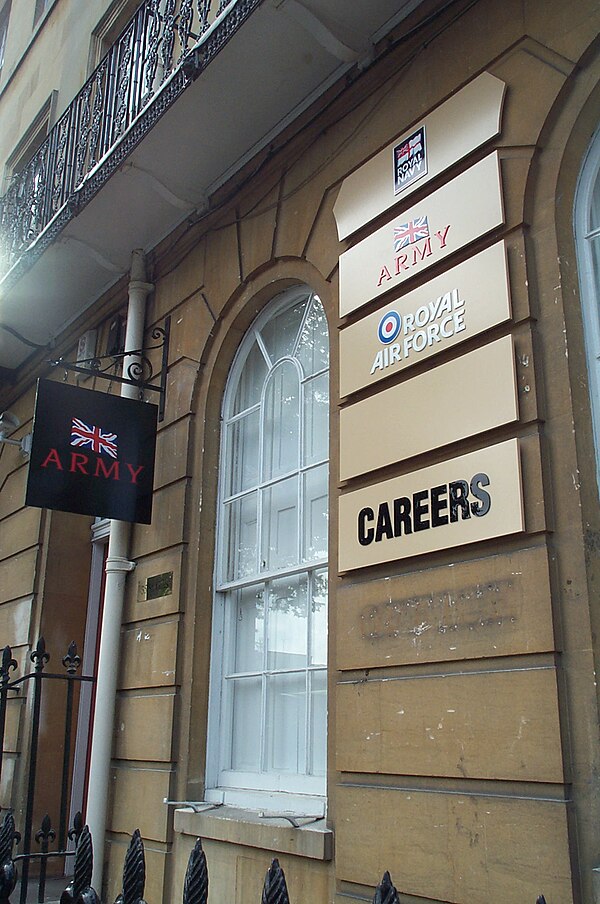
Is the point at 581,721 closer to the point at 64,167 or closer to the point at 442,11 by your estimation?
the point at 442,11

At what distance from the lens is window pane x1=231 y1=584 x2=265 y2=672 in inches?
219

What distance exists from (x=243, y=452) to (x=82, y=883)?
3.91 m

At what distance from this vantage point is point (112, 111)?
7.28m

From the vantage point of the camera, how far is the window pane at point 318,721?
4805 millimetres

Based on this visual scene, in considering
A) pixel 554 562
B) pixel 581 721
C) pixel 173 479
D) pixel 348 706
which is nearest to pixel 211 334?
pixel 173 479

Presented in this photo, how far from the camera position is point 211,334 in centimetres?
635

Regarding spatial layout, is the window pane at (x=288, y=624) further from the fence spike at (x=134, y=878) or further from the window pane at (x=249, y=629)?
the fence spike at (x=134, y=878)

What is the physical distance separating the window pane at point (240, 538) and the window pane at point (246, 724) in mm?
728

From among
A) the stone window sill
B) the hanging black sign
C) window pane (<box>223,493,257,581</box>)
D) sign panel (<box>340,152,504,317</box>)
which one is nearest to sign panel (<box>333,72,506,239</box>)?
sign panel (<box>340,152,504,317</box>)

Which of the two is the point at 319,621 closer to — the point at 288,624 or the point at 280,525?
the point at 288,624

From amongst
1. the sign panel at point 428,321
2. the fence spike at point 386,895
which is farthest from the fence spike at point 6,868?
the sign panel at point 428,321

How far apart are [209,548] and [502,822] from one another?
10.00 feet

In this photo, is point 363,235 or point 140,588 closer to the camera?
point 363,235

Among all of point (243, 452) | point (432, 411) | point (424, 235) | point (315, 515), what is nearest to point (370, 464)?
point (432, 411)
